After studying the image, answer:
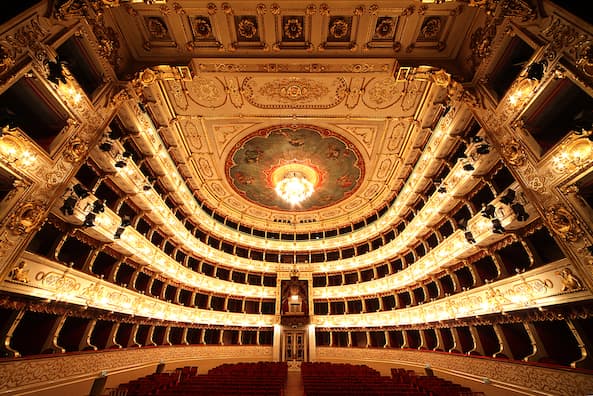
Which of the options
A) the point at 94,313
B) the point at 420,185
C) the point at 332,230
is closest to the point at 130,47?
the point at 94,313

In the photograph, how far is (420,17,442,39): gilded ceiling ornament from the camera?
7.17 meters

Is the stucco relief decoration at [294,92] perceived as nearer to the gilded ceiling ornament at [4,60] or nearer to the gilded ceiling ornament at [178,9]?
the gilded ceiling ornament at [178,9]

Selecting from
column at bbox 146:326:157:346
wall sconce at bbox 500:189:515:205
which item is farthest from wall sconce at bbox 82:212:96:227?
wall sconce at bbox 500:189:515:205

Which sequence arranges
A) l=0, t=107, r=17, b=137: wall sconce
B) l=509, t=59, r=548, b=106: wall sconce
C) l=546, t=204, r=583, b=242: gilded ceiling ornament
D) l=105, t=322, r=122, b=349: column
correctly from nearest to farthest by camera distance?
l=0, t=107, r=17, b=137: wall sconce
l=546, t=204, r=583, b=242: gilded ceiling ornament
l=509, t=59, r=548, b=106: wall sconce
l=105, t=322, r=122, b=349: column

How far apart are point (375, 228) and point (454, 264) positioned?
7.81 metres

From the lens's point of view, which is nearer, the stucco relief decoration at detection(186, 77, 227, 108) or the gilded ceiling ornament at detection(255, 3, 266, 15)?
the gilded ceiling ornament at detection(255, 3, 266, 15)

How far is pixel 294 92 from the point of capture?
9859 millimetres

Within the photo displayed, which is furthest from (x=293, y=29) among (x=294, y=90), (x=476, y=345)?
(x=476, y=345)

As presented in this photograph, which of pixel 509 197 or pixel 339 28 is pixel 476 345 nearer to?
pixel 509 197

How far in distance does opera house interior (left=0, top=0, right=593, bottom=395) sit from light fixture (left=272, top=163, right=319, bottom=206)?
245mm

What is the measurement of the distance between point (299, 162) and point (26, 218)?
453 inches

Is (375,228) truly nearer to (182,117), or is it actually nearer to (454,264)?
(454,264)

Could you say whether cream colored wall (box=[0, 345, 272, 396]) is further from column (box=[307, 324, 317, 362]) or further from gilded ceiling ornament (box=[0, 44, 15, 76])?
column (box=[307, 324, 317, 362])

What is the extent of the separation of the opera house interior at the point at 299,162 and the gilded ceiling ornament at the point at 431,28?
0.18ft
